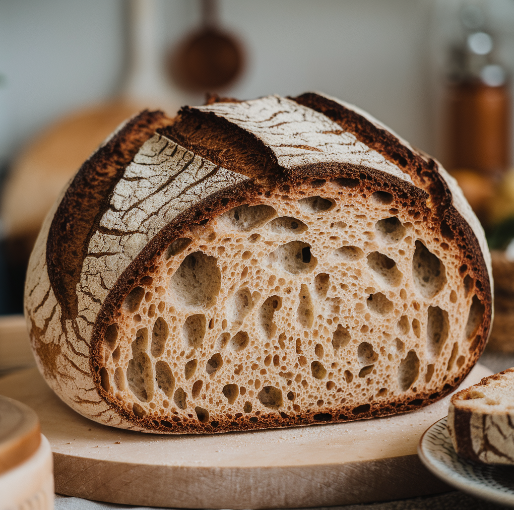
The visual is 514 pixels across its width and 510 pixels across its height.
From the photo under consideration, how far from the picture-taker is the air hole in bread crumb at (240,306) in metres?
1.21

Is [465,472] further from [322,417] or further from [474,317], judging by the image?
[474,317]

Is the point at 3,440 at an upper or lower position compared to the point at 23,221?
upper

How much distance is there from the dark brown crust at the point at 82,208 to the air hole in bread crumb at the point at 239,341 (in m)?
0.28

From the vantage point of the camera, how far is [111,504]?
3.55ft

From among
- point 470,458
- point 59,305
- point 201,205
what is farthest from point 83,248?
point 470,458

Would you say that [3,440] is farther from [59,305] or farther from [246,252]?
[246,252]

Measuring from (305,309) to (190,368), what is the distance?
0.24 meters

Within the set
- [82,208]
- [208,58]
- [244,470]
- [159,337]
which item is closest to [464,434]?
[244,470]

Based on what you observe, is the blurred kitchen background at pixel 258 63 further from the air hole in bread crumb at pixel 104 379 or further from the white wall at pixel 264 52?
the air hole in bread crumb at pixel 104 379

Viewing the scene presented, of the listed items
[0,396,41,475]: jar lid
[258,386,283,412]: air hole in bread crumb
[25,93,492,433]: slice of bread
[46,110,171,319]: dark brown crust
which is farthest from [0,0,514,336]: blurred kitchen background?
[0,396,41,475]: jar lid

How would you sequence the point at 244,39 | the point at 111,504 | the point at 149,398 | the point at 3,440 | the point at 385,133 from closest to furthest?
the point at 3,440, the point at 111,504, the point at 149,398, the point at 385,133, the point at 244,39

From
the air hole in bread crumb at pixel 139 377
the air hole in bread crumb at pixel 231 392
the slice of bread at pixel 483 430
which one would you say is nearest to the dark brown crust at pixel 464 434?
the slice of bread at pixel 483 430

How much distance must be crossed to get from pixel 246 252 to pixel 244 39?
323 cm

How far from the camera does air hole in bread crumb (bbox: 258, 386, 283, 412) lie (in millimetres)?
1257
